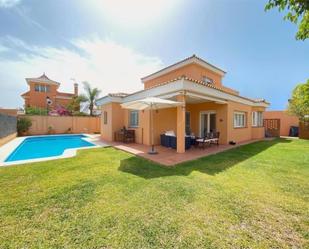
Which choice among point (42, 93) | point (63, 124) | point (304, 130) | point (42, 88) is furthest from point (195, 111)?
point (42, 88)

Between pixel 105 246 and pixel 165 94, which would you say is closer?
pixel 105 246

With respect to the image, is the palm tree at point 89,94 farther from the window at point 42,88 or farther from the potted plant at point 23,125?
the potted plant at point 23,125

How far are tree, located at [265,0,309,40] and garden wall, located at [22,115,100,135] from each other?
26509 millimetres

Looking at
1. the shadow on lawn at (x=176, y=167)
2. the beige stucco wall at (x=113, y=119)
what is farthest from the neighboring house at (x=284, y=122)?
the beige stucco wall at (x=113, y=119)

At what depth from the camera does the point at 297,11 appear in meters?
2.93

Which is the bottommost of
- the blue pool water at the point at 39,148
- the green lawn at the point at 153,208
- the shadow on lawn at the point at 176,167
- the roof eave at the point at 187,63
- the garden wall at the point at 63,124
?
the blue pool water at the point at 39,148

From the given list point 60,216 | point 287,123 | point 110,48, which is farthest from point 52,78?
point 287,123

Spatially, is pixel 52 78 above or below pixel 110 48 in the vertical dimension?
above

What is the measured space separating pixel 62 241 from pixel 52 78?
40273 millimetres

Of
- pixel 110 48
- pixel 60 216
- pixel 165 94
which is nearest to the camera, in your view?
pixel 60 216

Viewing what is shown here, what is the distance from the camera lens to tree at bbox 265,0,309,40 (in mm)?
2813

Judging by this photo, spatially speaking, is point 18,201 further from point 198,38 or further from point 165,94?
point 198,38

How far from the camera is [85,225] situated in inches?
138

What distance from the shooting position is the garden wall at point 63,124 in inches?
891
